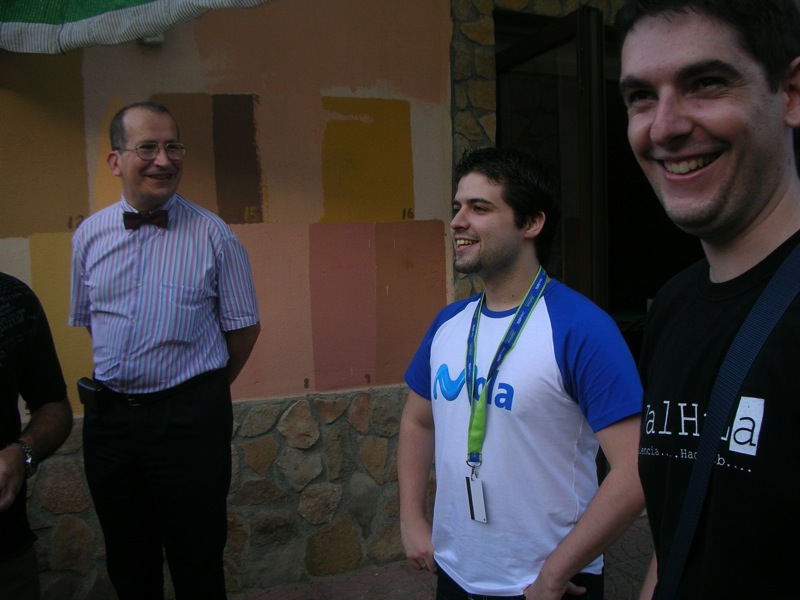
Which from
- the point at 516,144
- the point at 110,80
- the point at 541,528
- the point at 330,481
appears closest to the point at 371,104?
the point at 516,144

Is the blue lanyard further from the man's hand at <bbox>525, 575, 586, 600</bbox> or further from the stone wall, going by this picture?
the stone wall

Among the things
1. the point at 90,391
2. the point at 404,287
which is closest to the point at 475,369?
the point at 90,391

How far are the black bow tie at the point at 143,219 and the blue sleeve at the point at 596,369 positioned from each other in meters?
1.79

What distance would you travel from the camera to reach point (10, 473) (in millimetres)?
1851

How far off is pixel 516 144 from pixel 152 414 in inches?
114

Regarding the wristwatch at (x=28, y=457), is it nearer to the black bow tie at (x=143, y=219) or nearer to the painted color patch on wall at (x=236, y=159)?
the black bow tie at (x=143, y=219)

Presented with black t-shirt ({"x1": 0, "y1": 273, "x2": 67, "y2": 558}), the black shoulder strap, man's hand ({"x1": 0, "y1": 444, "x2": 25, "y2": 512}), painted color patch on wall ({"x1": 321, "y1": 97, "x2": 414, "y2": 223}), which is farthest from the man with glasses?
the black shoulder strap

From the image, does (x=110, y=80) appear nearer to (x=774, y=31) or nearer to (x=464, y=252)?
(x=464, y=252)

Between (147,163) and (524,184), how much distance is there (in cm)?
160

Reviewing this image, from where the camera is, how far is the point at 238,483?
398 centimetres

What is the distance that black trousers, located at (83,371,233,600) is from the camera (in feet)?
9.41

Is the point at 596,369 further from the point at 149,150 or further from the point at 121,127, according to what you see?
the point at 121,127

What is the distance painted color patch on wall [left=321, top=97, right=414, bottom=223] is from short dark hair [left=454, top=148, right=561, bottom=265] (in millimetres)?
1883

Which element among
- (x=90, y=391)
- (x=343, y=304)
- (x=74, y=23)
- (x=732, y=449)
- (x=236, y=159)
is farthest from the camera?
(x=343, y=304)
